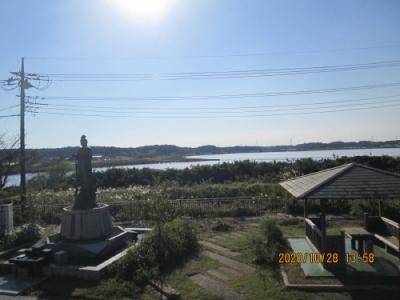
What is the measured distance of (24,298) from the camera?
23.1 ft

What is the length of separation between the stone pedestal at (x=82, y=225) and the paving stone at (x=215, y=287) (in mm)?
3505

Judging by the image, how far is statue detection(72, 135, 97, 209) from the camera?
10.4m

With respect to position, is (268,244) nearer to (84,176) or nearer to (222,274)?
(222,274)

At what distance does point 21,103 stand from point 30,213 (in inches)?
261

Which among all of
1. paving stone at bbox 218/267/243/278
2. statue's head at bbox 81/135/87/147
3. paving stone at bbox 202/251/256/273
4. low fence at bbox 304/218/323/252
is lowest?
paving stone at bbox 218/267/243/278

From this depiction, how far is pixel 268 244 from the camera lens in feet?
30.3

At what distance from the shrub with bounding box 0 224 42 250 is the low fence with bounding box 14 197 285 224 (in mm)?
3770

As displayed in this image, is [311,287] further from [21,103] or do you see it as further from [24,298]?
[21,103]

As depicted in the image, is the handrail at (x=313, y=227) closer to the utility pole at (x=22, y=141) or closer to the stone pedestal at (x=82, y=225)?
the stone pedestal at (x=82, y=225)

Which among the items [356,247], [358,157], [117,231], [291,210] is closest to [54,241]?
[117,231]
